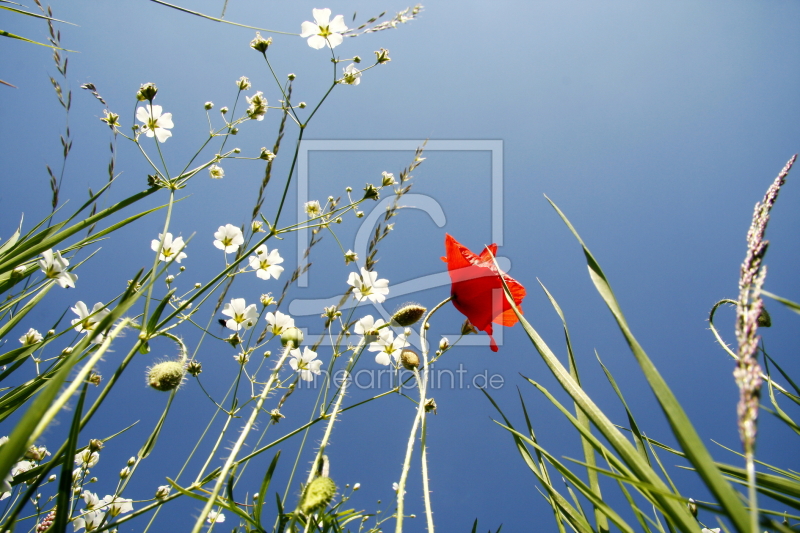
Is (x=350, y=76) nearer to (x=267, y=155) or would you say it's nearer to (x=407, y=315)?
(x=267, y=155)

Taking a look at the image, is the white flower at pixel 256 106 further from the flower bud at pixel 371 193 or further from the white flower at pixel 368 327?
the white flower at pixel 368 327

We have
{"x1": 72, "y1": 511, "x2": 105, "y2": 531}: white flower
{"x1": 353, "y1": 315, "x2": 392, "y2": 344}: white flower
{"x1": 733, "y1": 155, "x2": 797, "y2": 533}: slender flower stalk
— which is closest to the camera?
{"x1": 733, "y1": 155, "x2": 797, "y2": 533}: slender flower stalk

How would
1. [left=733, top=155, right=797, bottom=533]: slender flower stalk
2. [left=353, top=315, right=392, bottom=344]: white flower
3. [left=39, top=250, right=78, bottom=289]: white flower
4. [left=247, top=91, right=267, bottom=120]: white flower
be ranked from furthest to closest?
[left=247, top=91, right=267, bottom=120]: white flower
[left=353, top=315, right=392, bottom=344]: white flower
[left=39, top=250, right=78, bottom=289]: white flower
[left=733, top=155, right=797, bottom=533]: slender flower stalk

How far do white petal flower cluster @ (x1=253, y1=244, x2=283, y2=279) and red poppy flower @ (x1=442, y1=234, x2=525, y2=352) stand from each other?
0.46m

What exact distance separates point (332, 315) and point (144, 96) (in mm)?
624

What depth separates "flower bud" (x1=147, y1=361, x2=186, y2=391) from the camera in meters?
0.65

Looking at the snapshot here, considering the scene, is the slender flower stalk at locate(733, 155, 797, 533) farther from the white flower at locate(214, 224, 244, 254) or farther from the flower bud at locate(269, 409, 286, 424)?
the white flower at locate(214, 224, 244, 254)

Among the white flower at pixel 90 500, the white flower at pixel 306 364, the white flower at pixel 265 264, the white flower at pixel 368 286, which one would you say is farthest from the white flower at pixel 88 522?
the white flower at pixel 368 286

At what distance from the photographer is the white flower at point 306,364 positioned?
0.97 meters

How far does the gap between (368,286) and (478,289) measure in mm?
259

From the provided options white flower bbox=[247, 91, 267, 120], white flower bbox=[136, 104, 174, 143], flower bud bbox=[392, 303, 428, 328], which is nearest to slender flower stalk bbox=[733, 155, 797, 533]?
flower bud bbox=[392, 303, 428, 328]

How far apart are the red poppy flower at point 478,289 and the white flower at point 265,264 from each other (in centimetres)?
46

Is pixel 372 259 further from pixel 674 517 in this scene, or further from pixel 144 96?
pixel 674 517

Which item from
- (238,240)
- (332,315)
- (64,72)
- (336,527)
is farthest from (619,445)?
(64,72)
